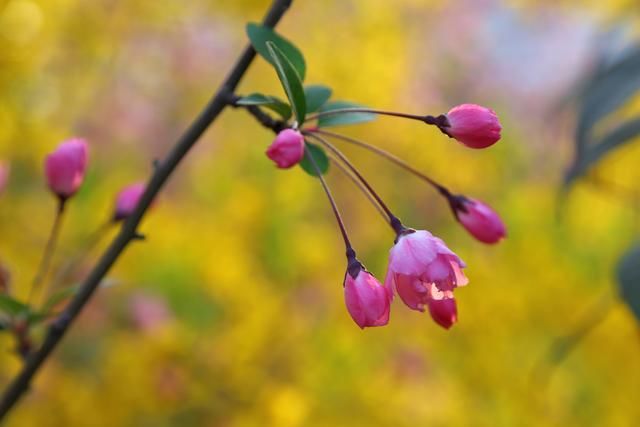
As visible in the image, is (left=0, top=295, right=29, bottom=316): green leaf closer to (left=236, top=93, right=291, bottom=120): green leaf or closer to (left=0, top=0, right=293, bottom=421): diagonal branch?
(left=0, top=0, right=293, bottom=421): diagonal branch

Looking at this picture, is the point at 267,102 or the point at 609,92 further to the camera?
the point at 609,92

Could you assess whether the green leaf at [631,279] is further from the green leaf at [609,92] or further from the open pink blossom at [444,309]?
the open pink blossom at [444,309]

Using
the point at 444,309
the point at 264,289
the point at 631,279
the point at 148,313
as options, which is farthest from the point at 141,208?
the point at 264,289

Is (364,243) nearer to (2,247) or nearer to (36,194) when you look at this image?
(36,194)

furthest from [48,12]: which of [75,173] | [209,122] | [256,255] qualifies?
[209,122]

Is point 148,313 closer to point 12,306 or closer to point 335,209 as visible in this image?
point 12,306
